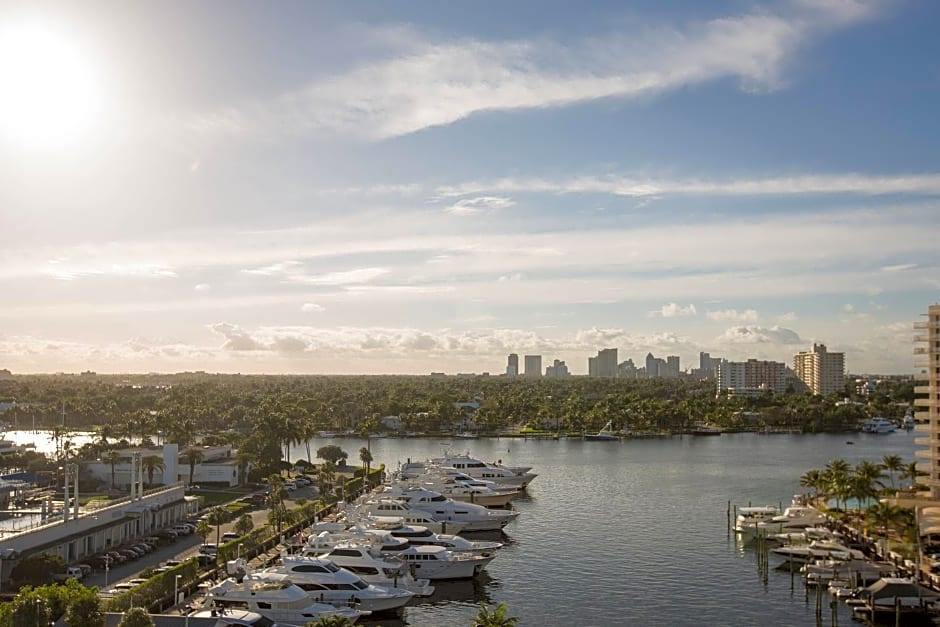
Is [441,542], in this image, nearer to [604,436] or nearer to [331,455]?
[331,455]

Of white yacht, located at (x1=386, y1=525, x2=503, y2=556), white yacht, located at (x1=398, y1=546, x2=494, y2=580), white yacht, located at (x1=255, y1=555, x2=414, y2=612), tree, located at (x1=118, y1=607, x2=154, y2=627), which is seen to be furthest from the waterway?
tree, located at (x1=118, y1=607, x2=154, y2=627)

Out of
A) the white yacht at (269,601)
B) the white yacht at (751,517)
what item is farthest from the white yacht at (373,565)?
the white yacht at (751,517)

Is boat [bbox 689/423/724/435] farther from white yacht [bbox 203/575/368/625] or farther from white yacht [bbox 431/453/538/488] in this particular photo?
white yacht [bbox 203/575/368/625]

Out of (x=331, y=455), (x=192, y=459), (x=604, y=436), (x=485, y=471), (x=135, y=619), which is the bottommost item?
(x=604, y=436)

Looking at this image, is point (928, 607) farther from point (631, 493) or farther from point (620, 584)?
point (631, 493)

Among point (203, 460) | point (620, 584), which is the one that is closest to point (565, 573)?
point (620, 584)

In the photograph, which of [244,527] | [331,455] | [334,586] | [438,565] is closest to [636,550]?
[438,565]

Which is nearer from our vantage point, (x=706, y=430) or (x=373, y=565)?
(x=373, y=565)
